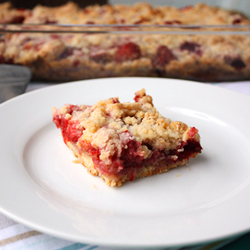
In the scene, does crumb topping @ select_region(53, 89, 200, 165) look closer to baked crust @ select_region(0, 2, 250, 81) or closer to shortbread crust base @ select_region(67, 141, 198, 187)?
shortbread crust base @ select_region(67, 141, 198, 187)

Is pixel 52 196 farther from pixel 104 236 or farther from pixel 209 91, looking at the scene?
pixel 209 91

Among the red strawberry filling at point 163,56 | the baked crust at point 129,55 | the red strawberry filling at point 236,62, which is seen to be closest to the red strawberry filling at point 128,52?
the baked crust at point 129,55

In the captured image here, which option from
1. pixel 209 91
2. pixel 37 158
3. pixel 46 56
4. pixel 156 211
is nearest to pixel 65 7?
pixel 46 56

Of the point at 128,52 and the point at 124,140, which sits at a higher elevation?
the point at 124,140

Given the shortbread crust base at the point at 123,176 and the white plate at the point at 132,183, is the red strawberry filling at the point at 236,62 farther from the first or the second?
the shortbread crust base at the point at 123,176

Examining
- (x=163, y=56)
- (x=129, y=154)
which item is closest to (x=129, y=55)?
(x=163, y=56)

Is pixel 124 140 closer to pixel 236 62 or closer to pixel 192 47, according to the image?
pixel 192 47

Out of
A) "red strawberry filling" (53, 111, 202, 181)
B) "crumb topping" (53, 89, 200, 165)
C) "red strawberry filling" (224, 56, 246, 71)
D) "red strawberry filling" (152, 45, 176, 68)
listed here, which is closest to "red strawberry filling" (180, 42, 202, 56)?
"red strawberry filling" (152, 45, 176, 68)
